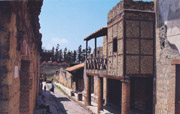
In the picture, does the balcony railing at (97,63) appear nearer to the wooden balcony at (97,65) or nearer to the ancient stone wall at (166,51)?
the wooden balcony at (97,65)

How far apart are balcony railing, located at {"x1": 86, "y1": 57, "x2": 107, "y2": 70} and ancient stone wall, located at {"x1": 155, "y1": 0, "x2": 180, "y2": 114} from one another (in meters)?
3.88

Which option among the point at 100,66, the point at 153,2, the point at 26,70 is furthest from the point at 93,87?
the point at 26,70

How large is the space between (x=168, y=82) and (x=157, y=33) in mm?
2442

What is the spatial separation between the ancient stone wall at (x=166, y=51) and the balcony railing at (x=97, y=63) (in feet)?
12.7

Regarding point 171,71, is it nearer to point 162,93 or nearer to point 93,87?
point 162,93

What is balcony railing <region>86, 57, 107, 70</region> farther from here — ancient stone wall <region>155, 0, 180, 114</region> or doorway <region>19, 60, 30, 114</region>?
doorway <region>19, 60, 30, 114</region>

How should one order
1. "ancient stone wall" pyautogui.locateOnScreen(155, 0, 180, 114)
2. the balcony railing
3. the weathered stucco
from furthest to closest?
the balcony railing
"ancient stone wall" pyautogui.locateOnScreen(155, 0, 180, 114)
the weathered stucco

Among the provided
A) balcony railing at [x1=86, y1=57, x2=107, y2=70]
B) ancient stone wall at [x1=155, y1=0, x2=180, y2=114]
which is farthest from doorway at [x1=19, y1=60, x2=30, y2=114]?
balcony railing at [x1=86, y1=57, x2=107, y2=70]

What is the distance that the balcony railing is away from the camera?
12.3 metres

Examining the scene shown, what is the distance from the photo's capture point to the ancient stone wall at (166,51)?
7.70 metres

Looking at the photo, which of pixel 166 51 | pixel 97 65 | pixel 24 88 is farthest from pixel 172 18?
pixel 97 65

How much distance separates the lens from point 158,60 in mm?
9094

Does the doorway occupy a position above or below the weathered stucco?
below

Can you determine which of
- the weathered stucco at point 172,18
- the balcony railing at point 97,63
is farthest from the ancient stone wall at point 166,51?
the balcony railing at point 97,63
